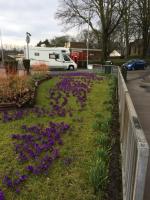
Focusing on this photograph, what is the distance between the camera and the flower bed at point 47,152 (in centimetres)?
346

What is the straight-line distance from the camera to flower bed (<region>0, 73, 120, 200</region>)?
346 cm

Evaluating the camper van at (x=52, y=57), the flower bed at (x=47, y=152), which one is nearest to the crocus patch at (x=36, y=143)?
the flower bed at (x=47, y=152)

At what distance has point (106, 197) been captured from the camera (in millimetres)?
3287

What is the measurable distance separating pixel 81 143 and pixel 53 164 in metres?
1.08

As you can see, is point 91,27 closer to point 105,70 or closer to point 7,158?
point 105,70

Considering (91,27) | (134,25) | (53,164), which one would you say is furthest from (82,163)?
(134,25)

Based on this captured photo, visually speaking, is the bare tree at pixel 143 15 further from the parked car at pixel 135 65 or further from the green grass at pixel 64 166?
the green grass at pixel 64 166

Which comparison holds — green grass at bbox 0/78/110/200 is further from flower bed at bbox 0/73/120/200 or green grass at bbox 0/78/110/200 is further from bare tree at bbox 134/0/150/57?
bare tree at bbox 134/0/150/57

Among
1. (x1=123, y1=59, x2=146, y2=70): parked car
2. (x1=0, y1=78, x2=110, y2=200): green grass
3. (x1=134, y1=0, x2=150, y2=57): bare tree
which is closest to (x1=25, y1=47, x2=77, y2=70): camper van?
(x1=123, y1=59, x2=146, y2=70): parked car

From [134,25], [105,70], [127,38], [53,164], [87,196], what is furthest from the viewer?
[127,38]

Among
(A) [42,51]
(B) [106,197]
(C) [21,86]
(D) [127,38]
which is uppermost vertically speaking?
(D) [127,38]

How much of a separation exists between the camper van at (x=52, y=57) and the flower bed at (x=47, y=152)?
22.2m

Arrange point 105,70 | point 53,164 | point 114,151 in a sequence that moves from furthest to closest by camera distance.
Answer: point 105,70
point 114,151
point 53,164

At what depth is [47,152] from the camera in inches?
180
